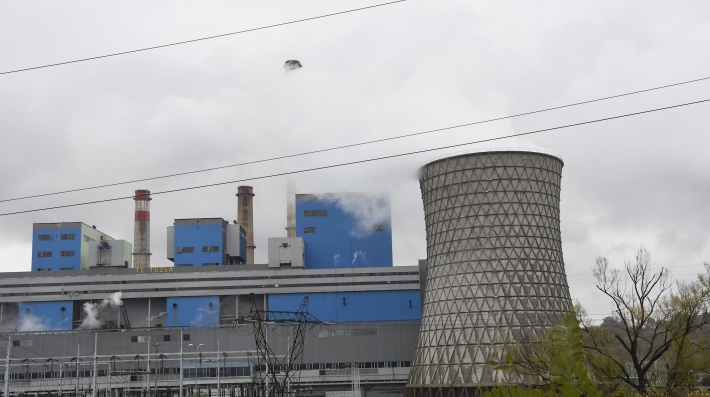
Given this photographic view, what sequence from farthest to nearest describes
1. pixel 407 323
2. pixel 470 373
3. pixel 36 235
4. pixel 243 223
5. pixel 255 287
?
pixel 243 223, pixel 36 235, pixel 255 287, pixel 407 323, pixel 470 373

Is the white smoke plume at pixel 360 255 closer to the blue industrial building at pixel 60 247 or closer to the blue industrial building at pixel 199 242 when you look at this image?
the blue industrial building at pixel 199 242

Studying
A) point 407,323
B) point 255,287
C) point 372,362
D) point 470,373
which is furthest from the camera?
point 255,287

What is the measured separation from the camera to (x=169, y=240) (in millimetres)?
84875

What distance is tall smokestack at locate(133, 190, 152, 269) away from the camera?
84.9 metres

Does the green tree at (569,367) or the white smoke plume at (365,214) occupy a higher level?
the white smoke plume at (365,214)

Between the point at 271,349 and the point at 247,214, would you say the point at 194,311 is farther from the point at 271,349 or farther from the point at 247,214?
the point at 271,349

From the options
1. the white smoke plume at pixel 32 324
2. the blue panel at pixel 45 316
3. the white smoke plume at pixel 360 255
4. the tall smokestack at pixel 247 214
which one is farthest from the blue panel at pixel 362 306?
the white smoke plume at pixel 32 324

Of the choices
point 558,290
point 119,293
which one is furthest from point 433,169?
point 119,293

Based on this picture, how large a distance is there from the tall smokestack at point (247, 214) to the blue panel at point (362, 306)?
52.5ft

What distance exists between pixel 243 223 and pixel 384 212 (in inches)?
824

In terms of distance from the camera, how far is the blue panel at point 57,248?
83062 mm

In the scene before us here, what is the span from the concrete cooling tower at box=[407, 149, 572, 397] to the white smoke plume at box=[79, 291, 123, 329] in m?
43.2

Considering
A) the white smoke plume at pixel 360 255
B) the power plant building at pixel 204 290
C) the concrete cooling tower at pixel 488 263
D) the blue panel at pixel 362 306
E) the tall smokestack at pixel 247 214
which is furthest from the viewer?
the tall smokestack at pixel 247 214

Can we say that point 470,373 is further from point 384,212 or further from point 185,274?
point 185,274
